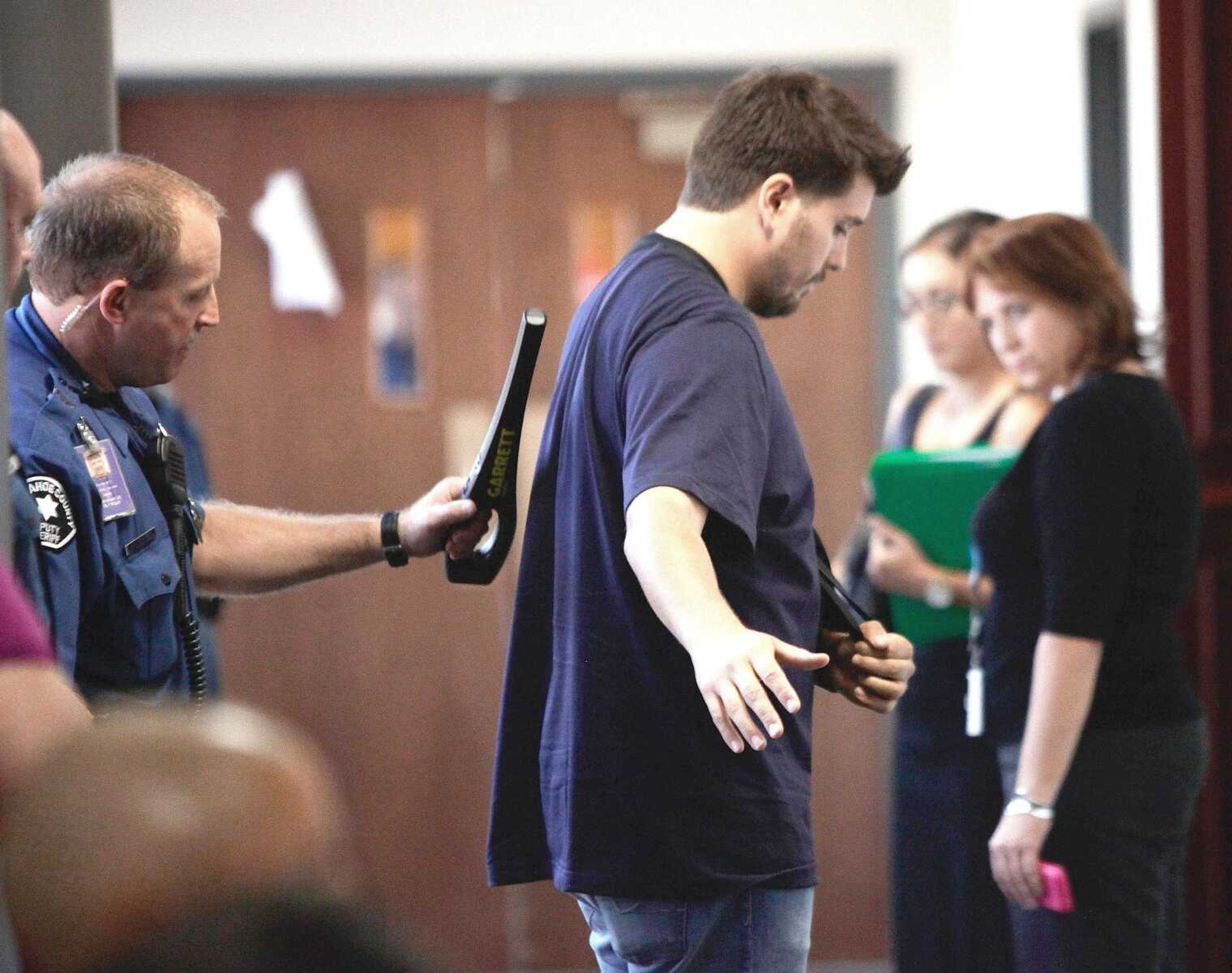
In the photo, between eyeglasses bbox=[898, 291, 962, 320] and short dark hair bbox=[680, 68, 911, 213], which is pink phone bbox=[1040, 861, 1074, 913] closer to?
short dark hair bbox=[680, 68, 911, 213]

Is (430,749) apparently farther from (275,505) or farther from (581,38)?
(581,38)

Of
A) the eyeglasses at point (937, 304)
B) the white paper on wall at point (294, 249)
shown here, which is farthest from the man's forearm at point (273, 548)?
the white paper on wall at point (294, 249)

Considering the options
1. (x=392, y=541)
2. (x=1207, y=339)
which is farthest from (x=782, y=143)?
(x=1207, y=339)

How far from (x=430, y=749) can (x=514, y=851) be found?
233 cm

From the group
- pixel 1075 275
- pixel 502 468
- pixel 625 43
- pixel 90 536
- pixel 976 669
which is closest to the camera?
pixel 90 536

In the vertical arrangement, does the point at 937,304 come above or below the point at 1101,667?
above

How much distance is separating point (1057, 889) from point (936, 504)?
804 millimetres

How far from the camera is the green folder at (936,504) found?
2.63 m

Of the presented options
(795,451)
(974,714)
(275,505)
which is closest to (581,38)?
(275,505)

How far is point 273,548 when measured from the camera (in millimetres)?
1943

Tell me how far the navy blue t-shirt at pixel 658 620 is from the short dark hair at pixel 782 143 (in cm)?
14

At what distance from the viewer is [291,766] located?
708 millimetres

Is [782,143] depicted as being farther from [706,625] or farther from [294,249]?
[294,249]

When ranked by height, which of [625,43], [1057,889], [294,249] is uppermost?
[625,43]
